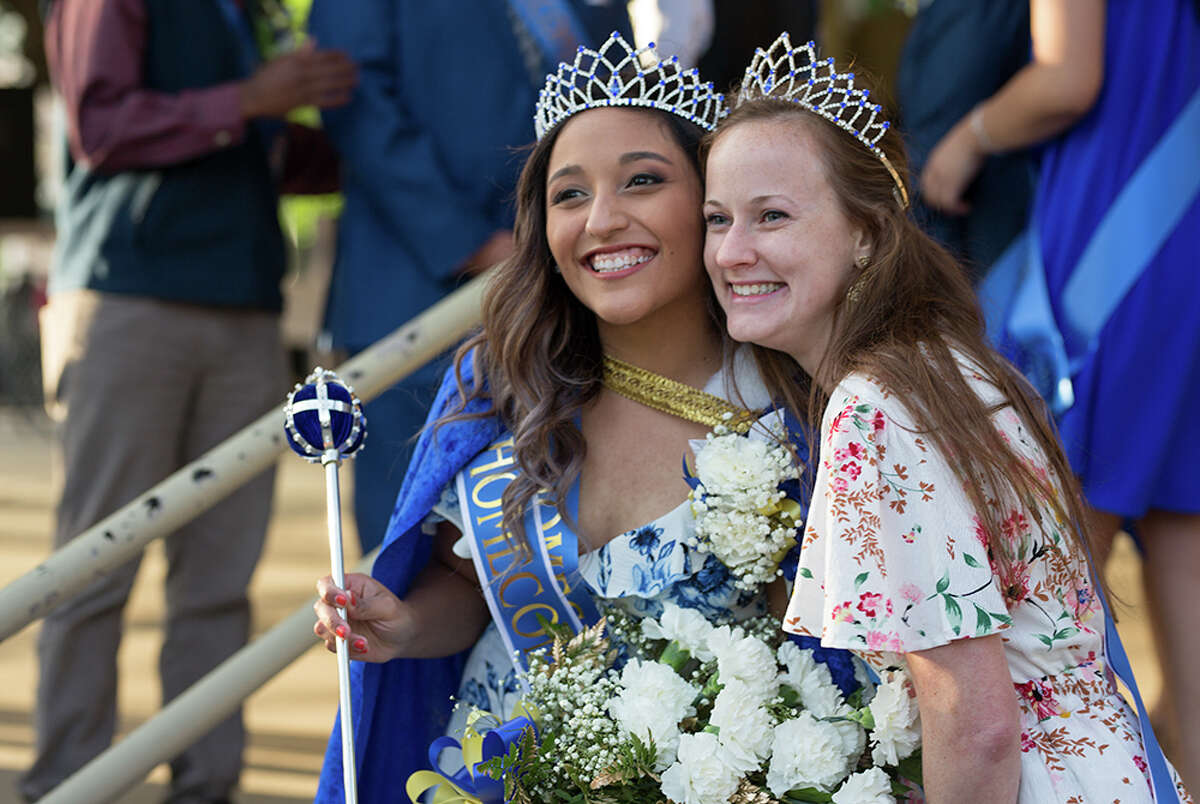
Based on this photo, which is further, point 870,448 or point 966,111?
point 966,111

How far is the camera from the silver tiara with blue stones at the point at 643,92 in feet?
7.27

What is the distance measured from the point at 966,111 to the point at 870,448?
4.95 feet

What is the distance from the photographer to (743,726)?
6.02 feet

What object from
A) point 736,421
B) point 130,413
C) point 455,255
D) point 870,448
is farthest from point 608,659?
point 130,413

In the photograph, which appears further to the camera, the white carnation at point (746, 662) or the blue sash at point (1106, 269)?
the blue sash at point (1106, 269)

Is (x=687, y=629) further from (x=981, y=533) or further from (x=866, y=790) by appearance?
(x=981, y=533)

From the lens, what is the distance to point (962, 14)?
2.93 meters

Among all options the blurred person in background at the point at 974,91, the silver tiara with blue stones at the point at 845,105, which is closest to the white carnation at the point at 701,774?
the silver tiara with blue stones at the point at 845,105

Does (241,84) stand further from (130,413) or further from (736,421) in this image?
(736,421)

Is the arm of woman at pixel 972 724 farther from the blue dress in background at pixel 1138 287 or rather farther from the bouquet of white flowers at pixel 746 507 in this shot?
the blue dress in background at pixel 1138 287

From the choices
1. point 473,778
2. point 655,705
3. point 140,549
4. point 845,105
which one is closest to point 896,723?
point 655,705

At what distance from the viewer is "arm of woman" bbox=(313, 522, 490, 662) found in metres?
2.00

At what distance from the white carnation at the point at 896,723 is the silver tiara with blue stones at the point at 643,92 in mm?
878

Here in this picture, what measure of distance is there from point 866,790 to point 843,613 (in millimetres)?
258
